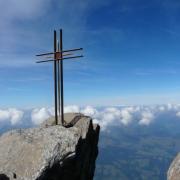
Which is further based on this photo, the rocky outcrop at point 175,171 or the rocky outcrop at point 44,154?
the rocky outcrop at point 44,154

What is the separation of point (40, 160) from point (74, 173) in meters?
5.41

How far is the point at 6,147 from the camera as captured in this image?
28.7 meters

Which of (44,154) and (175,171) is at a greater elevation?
(44,154)

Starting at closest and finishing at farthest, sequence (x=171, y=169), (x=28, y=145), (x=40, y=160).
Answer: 1. (x=171, y=169)
2. (x=40, y=160)
3. (x=28, y=145)

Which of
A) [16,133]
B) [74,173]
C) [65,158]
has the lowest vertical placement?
[74,173]

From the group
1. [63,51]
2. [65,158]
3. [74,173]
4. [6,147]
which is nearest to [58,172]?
[65,158]

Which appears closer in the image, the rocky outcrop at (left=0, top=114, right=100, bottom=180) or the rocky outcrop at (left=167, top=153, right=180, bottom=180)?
the rocky outcrop at (left=167, top=153, right=180, bottom=180)

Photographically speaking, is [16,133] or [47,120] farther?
[47,120]

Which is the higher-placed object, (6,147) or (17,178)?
(6,147)

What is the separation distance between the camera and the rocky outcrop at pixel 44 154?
2545 cm

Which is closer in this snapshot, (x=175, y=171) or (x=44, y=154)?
(x=175, y=171)

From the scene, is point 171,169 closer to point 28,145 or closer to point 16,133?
point 28,145

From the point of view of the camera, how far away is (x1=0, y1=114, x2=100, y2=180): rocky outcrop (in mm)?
25453

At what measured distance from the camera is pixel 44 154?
2620 cm
